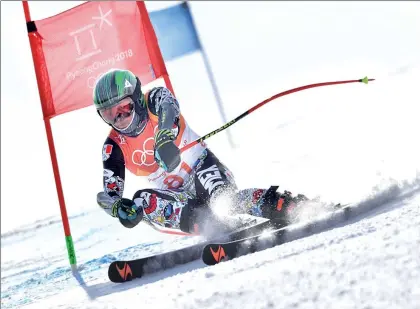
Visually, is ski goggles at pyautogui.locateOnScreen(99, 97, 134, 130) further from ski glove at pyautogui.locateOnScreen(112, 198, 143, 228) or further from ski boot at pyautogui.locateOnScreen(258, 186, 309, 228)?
ski boot at pyautogui.locateOnScreen(258, 186, 309, 228)

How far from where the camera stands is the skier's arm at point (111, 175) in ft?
15.7

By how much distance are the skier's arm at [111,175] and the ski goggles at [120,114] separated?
0.22m

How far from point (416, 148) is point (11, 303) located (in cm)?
354

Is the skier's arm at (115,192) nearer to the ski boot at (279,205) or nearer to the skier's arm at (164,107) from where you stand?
the skier's arm at (164,107)

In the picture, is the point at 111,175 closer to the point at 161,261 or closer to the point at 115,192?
the point at 115,192

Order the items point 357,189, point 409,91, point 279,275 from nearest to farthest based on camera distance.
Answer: point 279,275, point 357,189, point 409,91

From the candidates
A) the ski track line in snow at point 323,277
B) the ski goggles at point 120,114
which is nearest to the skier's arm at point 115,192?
the ski goggles at point 120,114

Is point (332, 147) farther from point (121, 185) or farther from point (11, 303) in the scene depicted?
point (11, 303)

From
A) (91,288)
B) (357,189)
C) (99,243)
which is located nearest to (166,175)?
(91,288)

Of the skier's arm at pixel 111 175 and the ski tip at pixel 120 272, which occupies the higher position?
the skier's arm at pixel 111 175

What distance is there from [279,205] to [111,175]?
54.2 inches

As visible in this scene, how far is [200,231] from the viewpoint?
15.6 feet

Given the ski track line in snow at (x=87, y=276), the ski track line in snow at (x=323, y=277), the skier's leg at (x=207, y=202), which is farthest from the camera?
the skier's leg at (x=207, y=202)

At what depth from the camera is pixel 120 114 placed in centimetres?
478
